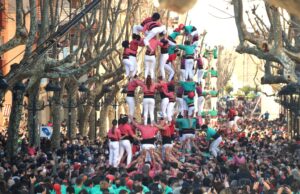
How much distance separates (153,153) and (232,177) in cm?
546

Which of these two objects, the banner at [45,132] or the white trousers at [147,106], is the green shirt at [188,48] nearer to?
the white trousers at [147,106]

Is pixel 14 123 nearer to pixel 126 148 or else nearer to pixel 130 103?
pixel 130 103

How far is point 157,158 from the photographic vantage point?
738 inches

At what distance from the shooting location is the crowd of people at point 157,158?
443 inches

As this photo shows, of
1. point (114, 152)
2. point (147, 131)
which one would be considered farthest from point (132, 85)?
point (114, 152)

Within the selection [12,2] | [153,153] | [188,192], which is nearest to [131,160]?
[153,153]

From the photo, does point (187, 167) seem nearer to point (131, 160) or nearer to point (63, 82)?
point (131, 160)

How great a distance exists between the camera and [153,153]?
735 inches

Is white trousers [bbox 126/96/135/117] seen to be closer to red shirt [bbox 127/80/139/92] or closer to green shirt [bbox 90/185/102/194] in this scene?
red shirt [bbox 127/80/139/92]

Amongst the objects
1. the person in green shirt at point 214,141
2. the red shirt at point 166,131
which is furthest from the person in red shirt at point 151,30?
the person in green shirt at point 214,141

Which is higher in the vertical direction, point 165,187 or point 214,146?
point 214,146

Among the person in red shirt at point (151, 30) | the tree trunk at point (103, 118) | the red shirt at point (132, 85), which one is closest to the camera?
the person in red shirt at point (151, 30)

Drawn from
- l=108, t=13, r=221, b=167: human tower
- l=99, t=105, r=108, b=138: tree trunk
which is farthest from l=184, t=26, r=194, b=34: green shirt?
l=99, t=105, r=108, b=138: tree trunk

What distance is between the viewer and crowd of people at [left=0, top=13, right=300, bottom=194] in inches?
443
